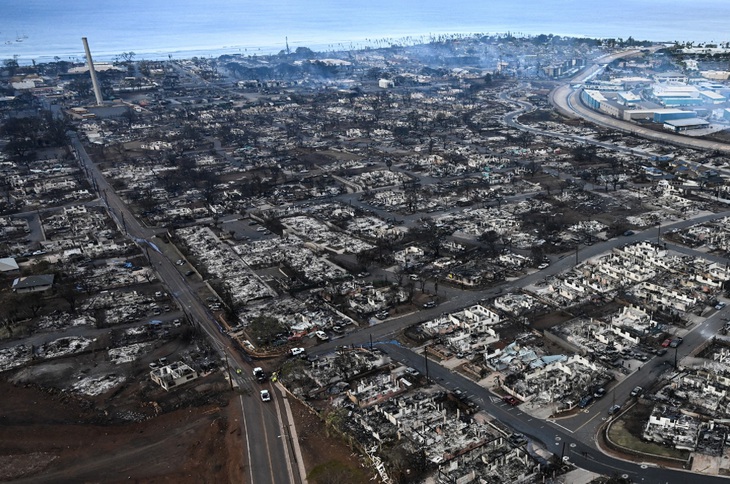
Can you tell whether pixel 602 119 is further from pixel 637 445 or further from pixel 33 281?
pixel 33 281

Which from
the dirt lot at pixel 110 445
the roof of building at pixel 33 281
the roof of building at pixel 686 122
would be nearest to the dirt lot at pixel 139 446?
the dirt lot at pixel 110 445

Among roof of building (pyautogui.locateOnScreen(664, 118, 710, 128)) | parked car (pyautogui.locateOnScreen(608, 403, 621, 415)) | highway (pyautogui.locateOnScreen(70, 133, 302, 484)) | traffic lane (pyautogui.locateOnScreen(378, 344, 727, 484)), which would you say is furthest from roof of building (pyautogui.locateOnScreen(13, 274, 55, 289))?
roof of building (pyautogui.locateOnScreen(664, 118, 710, 128))

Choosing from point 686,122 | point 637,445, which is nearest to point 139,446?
point 637,445

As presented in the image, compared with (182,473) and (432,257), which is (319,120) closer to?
(432,257)

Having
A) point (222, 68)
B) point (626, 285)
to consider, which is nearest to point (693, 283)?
point (626, 285)

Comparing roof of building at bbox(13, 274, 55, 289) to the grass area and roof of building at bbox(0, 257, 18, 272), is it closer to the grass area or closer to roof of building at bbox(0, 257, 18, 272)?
roof of building at bbox(0, 257, 18, 272)

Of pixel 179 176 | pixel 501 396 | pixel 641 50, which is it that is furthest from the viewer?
pixel 641 50
